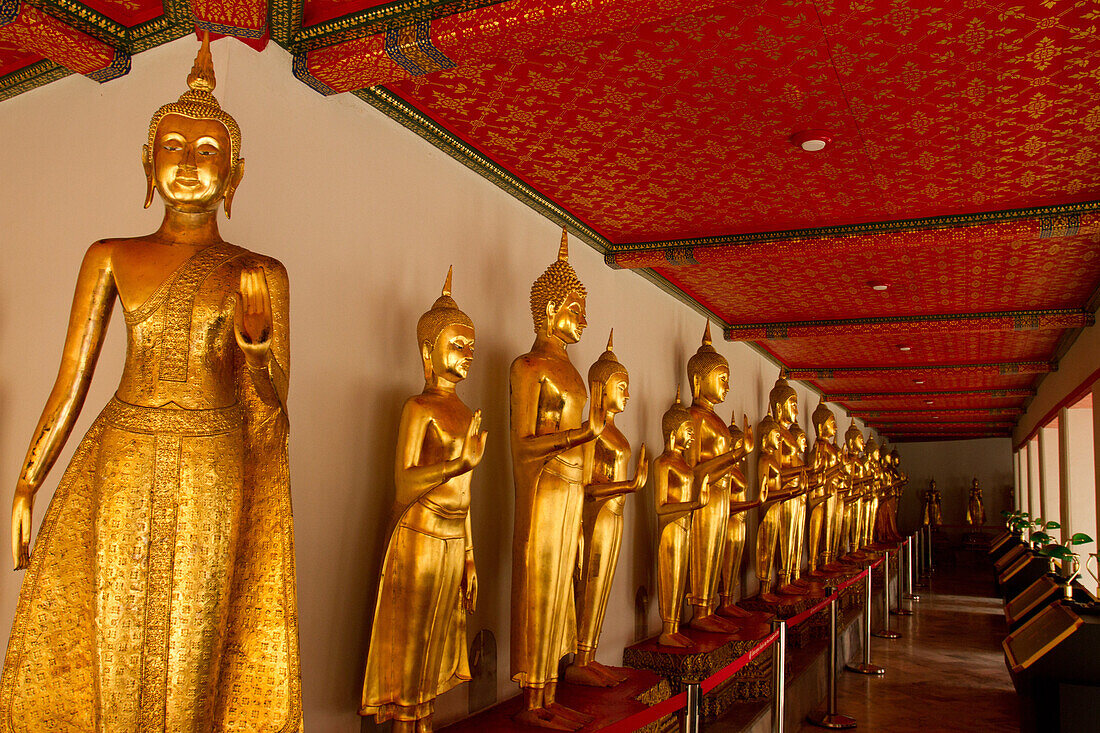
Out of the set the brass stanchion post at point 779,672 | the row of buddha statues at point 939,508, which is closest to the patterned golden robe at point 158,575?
the brass stanchion post at point 779,672

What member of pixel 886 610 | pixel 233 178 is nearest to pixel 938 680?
pixel 886 610

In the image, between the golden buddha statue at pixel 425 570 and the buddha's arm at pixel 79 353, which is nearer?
the buddha's arm at pixel 79 353

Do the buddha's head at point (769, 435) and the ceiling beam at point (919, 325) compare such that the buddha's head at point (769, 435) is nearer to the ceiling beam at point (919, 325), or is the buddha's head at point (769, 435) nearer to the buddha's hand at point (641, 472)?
the ceiling beam at point (919, 325)

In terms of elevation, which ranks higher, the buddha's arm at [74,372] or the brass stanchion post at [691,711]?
the buddha's arm at [74,372]

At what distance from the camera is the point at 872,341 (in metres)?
11.0

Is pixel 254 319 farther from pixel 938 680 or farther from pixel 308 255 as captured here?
pixel 938 680

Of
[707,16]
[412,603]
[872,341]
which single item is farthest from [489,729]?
[872,341]

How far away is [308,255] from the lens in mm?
3645

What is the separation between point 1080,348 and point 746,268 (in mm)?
4836

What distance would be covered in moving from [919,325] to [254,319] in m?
8.49

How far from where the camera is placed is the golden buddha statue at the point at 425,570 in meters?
3.55

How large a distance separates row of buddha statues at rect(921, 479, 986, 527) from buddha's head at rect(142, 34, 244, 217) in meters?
25.9

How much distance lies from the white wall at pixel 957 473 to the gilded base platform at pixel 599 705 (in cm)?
2534

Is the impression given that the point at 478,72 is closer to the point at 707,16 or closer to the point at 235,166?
the point at 707,16
